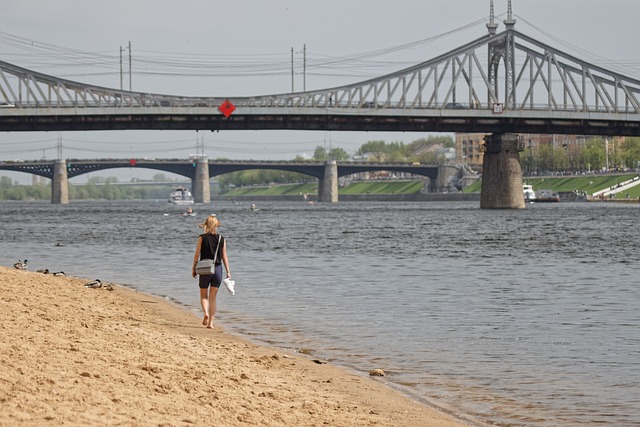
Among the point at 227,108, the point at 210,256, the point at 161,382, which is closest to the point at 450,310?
the point at 210,256

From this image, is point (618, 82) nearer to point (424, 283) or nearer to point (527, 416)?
point (424, 283)

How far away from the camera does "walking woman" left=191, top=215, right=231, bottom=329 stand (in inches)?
858

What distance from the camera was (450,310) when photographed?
92.5 ft

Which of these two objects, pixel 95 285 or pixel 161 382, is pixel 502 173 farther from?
pixel 161 382

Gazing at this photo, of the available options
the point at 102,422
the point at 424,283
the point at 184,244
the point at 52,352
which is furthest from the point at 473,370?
the point at 184,244

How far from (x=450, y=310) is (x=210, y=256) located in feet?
27.4

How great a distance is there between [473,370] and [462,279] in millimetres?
20742

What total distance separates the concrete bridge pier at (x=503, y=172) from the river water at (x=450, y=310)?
8203 cm

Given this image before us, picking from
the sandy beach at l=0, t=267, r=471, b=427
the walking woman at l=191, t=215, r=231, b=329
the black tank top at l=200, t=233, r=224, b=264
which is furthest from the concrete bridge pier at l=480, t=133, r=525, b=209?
the sandy beach at l=0, t=267, r=471, b=427

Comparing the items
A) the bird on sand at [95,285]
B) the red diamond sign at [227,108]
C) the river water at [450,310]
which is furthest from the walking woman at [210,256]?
the red diamond sign at [227,108]

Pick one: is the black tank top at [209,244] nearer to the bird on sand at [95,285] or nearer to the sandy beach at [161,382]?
the sandy beach at [161,382]

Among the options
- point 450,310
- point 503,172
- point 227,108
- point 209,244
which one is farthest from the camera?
point 503,172

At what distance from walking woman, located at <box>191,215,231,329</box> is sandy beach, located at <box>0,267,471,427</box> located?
1411 mm

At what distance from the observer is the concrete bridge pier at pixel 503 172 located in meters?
147
